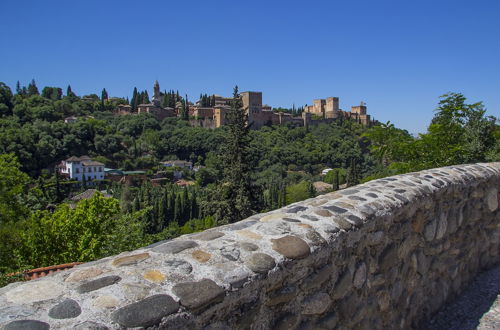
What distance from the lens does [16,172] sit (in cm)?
1341

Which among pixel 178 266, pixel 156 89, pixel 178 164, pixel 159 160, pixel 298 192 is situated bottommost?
pixel 298 192

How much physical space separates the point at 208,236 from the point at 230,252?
0.21 metres

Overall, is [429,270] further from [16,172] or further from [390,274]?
[16,172]

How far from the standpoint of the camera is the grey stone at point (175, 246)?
60.3 inches

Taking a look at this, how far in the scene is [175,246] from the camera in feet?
5.19

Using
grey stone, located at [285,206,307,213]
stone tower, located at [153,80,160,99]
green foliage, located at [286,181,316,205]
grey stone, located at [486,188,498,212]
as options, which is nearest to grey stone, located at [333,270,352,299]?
grey stone, located at [285,206,307,213]

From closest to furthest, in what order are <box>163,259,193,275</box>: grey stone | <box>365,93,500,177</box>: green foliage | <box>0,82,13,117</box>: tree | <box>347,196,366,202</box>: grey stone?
1. <box>163,259,193,275</box>: grey stone
2. <box>347,196,366,202</box>: grey stone
3. <box>365,93,500,177</box>: green foliage
4. <box>0,82,13,117</box>: tree

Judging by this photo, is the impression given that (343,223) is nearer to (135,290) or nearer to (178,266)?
(178,266)

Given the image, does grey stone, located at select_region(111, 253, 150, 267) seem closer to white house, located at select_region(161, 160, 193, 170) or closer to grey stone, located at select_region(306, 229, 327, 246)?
grey stone, located at select_region(306, 229, 327, 246)

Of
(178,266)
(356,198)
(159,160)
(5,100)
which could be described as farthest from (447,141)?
(5,100)

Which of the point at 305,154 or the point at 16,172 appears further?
the point at 305,154

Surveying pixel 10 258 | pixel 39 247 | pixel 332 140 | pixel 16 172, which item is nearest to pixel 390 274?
pixel 39 247

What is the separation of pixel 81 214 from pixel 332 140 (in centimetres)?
7344

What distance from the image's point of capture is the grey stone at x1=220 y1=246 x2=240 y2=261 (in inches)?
60.2
